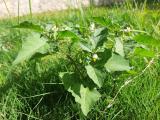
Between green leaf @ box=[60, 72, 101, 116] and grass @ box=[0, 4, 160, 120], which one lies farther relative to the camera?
grass @ box=[0, 4, 160, 120]

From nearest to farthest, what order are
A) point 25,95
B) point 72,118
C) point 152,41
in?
point 152,41 → point 72,118 → point 25,95

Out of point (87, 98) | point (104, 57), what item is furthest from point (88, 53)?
point (87, 98)

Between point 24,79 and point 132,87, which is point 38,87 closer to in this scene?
point 24,79

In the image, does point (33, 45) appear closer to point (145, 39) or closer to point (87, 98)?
point (87, 98)

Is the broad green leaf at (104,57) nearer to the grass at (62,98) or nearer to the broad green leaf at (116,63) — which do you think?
the broad green leaf at (116,63)

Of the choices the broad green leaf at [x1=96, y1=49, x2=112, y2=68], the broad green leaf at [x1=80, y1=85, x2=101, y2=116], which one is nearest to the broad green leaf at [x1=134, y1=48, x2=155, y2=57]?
the broad green leaf at [x1=96, y1=49, x2=112, y2=68]

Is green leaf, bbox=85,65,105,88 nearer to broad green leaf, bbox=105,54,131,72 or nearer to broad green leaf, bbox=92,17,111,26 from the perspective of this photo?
broad green leaf, bbox=105,54,131,72

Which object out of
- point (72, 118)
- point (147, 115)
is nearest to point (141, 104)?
point (147, 115)
